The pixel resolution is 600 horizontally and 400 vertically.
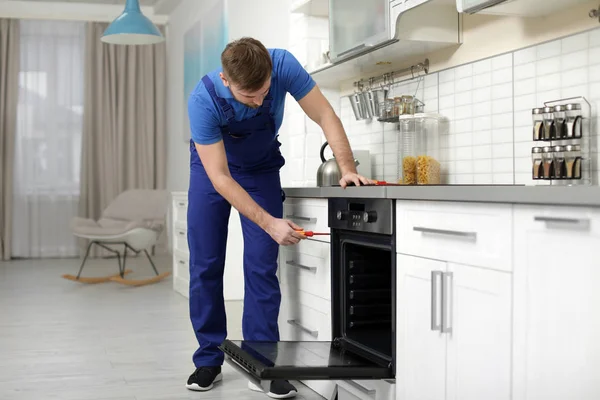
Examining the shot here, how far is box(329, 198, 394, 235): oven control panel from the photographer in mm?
2275

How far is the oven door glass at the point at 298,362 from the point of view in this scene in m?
2.11

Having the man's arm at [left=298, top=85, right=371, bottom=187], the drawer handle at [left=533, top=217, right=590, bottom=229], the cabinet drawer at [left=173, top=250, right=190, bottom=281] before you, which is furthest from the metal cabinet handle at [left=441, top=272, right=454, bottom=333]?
the cabinet drawer at [left=173, top=250, right=190, bottom=281]

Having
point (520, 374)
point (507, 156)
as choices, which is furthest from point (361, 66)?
point (520, 374)

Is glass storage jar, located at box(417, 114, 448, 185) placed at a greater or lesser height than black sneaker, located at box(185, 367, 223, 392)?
greater

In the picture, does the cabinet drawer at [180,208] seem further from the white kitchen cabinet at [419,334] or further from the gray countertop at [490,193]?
the white kitchen cabinet at [419,334]

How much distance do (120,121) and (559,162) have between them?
685cm

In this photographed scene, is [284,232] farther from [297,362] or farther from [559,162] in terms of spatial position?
[559,162]

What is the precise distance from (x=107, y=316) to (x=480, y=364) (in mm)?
3245

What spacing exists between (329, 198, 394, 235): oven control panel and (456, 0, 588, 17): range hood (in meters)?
0.64

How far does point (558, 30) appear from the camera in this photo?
242 centimetres

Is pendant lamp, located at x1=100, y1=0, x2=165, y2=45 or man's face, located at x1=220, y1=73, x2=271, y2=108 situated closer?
man's face, located at x1=220, y1=73, x2=271, y2=108

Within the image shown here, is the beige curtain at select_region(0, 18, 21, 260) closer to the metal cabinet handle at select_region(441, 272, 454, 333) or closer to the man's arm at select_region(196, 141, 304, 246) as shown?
the man's arm at select_region(196, 141, 304, 246)

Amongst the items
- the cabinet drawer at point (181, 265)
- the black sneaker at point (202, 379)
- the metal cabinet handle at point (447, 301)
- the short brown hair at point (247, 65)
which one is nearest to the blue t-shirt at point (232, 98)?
the short brown hair at point (247, 65)

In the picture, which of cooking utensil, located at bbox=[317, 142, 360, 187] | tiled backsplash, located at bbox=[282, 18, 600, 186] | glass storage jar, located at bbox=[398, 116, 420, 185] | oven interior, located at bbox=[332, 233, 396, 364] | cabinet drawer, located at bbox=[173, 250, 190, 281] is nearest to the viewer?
tiled backsplash, located at bbox=[282, 18, 600, 186]
